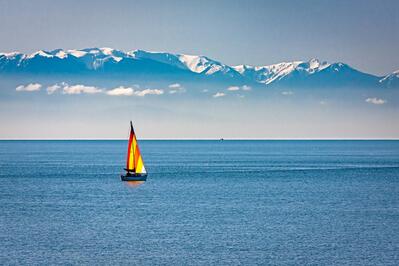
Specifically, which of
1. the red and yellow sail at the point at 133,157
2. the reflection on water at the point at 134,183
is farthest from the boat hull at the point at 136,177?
the reflection on water at the point at 134,183

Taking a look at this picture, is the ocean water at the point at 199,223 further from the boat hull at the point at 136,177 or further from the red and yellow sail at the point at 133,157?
the red and yellow sail at the point at 133,157

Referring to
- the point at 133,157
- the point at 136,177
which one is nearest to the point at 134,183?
the point at 136,177

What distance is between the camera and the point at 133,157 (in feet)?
440

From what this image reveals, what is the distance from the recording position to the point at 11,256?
62.2 m

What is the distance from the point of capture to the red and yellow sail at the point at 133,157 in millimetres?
132875

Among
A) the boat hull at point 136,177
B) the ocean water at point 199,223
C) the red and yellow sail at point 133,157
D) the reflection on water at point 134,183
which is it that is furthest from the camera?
the boat hull at point 136,177

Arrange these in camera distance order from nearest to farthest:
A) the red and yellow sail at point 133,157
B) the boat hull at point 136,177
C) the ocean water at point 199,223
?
the ocean water at point 199,223 → the red and yellow sail at point 133,157 → the boat hull at point 136,177

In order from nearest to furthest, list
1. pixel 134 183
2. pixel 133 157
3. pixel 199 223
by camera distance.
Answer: pixel 199 223 → pixel 133 157 → pixel 134 183

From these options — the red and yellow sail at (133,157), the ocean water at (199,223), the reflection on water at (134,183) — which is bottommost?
the ocean water at (199,223)

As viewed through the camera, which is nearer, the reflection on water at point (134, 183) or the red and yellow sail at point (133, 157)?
the red and yellow sail at point (133, 157)

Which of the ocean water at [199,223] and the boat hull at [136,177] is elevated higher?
the boat hull at [136,177]

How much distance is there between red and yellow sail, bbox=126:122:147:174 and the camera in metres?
133

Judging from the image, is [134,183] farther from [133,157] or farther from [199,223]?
[199,223]

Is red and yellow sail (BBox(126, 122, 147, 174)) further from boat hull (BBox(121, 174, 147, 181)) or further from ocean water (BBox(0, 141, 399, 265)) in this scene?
ocean water (BBox(0, 141, 399, 265))
